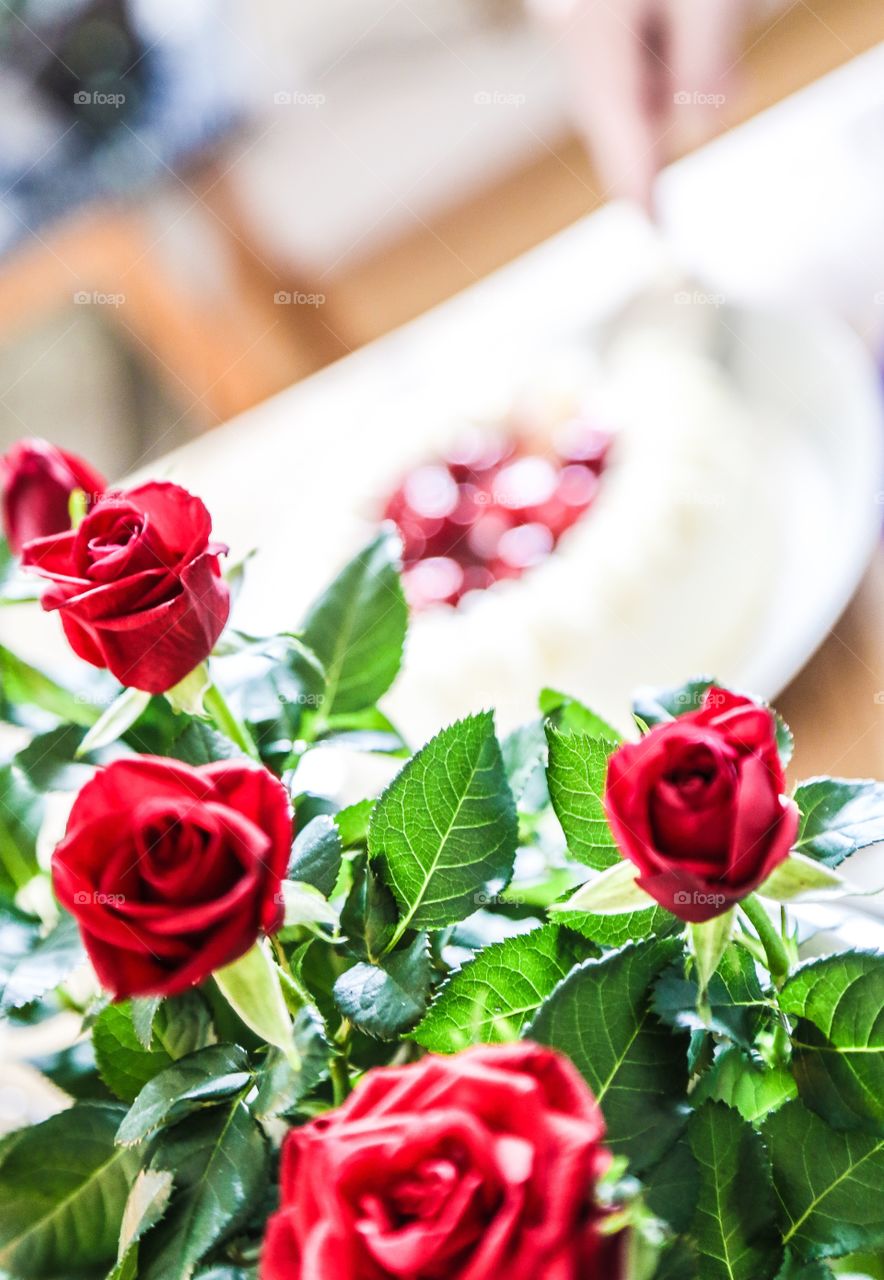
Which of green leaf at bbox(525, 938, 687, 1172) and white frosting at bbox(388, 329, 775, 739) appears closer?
green leaf at bbox(525, 938, 687, 1172)

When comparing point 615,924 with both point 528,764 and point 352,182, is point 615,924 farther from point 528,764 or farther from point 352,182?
point 352,182

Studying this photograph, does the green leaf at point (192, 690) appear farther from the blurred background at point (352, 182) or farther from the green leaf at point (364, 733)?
the blurred background at point (352, 182)

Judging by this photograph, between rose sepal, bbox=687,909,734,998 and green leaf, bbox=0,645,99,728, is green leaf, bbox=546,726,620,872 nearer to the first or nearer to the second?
rose sepal, bbox=687,909,734,998

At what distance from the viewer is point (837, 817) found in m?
0.25

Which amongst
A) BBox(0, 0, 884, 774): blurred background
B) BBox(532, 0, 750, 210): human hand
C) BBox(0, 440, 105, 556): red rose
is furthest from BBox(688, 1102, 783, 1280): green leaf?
BBox(532, 0, 750, 210): human hand

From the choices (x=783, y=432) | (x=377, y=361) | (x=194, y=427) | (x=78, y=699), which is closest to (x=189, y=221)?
(x=194, y=427)

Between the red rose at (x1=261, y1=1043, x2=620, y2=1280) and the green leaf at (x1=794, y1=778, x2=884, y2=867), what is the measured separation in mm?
107

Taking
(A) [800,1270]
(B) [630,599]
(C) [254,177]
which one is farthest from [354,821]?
(C) [254,177]

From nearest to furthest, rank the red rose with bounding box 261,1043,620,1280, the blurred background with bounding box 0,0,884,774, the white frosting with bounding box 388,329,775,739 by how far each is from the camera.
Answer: the red rose with bounding box 261,1043,620,1280 < the white frosting with bounding box 388,329,775,739 < the blurred background with bounding box 0,0,884,774

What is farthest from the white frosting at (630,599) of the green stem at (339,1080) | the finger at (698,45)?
the green stem at (339,1080)

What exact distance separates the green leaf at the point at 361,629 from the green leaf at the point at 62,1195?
0.41 feet

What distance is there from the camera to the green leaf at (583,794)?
0.25 metres

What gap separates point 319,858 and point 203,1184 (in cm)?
7

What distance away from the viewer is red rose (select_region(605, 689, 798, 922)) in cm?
20
